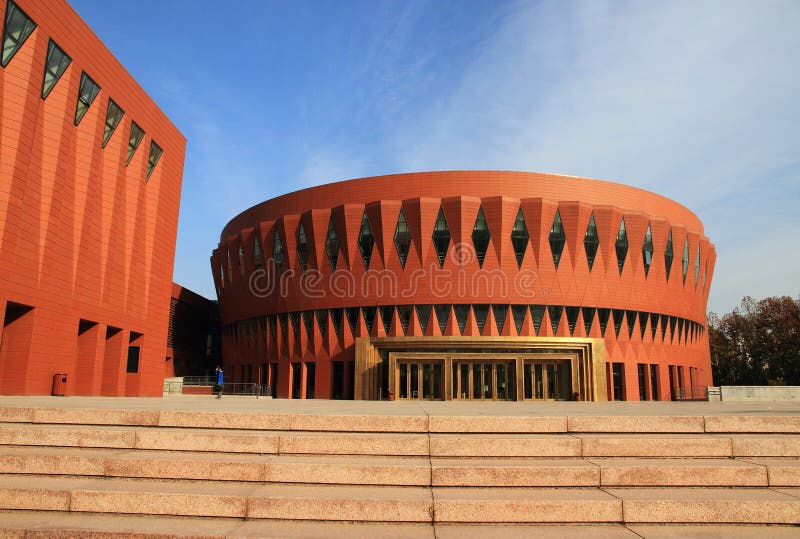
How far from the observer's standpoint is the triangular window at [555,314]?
44.5m

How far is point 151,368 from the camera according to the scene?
3647 centimetres

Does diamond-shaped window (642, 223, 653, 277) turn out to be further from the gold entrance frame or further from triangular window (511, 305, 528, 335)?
triangular window (511, 305, 528, 335)

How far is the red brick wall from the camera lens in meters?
24.3

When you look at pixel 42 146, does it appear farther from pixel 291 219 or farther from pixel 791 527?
pixel 791 527

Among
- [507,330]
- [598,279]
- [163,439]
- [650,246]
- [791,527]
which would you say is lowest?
[791,527]

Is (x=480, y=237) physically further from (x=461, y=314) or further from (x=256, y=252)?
(x=256, y=252)

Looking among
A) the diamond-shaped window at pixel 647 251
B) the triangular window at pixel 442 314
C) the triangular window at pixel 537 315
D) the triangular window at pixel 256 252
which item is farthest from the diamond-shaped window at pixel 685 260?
the triangular window at pixel 256 252

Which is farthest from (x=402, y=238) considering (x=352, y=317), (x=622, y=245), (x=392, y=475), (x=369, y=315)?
(x=392, y=475)

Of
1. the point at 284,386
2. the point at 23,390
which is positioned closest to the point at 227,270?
the point at 284,386

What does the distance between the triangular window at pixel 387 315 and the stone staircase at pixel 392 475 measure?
35.3m

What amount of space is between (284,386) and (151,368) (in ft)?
47.8

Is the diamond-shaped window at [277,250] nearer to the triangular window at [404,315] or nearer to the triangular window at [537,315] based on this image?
the triangular window at [404,315]

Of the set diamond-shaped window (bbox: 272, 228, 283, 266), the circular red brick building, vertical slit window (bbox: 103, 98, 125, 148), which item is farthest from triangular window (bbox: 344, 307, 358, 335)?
vertical slit window (bbox: 103, 98, 125, 148)

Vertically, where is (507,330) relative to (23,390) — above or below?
above
